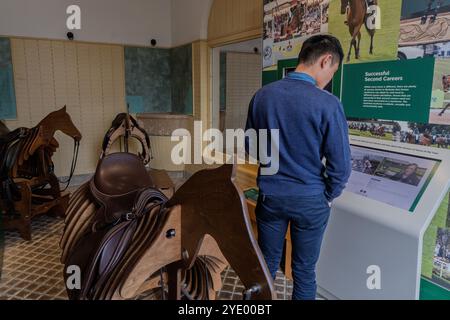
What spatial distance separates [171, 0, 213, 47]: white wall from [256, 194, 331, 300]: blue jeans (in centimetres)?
414

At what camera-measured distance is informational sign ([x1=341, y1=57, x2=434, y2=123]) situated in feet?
6.61

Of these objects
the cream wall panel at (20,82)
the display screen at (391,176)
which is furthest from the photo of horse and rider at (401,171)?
the cream wall panel at (20,82)

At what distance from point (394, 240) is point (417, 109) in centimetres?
80

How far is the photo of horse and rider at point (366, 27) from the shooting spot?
2.18 metres

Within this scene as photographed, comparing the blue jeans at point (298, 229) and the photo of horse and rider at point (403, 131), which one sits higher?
the photo of horse and rider at point (403, 131)

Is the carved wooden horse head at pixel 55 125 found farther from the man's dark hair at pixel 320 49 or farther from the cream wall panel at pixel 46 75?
the man's dark hair at pixel 320 49

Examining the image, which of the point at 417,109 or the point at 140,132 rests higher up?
the point at 417,109

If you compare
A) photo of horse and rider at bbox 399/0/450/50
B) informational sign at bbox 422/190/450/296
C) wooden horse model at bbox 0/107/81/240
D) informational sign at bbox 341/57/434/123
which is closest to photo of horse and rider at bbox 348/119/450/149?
informational sign at bbox 341/57/434/123

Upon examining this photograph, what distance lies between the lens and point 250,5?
13.7 feet

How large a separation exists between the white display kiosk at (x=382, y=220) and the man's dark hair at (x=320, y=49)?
0.79 m

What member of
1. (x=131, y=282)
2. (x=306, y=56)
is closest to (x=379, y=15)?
(x=306, y=56)

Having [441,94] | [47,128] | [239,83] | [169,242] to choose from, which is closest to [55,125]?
[47,128]

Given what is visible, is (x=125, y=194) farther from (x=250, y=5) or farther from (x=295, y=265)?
(x=250, y=5)

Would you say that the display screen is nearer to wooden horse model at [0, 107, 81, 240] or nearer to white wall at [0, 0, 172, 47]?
wooden horse model at [0, 107, 81, 240]
